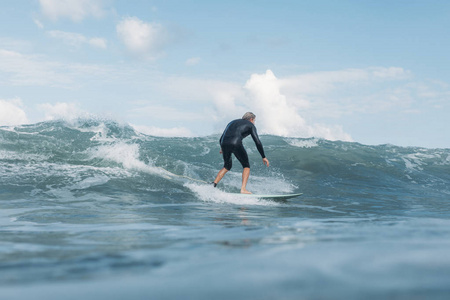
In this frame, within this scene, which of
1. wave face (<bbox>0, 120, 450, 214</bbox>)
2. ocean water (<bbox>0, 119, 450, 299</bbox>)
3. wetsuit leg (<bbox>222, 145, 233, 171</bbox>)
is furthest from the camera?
wetsuit leg (<bbox>222, 145, 233, 171</bbox>)

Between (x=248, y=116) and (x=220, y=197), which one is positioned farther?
(x=248, y=116)

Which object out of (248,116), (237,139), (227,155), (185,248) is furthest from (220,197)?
(185,248)

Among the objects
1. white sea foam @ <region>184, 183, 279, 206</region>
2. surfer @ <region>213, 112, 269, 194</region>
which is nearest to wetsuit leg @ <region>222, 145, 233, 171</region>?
surfer @ <region>213, 112, 269, 194</region>

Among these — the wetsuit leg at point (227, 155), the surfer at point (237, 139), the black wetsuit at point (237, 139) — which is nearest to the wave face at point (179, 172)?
the wetsuit leg at point (227, 155)

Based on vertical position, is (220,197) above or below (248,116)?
below

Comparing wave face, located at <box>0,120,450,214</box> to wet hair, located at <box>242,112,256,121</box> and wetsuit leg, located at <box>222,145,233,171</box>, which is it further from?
wet hair, located at <box>242,112,256,121</box>

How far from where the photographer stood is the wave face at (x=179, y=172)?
29.7 ft

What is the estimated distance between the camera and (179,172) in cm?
1267

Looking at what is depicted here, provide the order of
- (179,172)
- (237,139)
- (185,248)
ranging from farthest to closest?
(179,172), (237,139), (185,248)

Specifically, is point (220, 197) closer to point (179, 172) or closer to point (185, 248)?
point (179, 172)

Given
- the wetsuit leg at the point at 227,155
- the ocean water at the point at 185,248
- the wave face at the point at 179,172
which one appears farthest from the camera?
the wetsuit leg at the point at 227,155

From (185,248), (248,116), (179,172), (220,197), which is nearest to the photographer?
(185,248)

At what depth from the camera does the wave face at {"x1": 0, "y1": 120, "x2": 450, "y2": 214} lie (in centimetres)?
906

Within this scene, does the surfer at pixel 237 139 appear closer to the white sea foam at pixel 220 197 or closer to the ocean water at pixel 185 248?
the white sea foam at pixel 220 197
